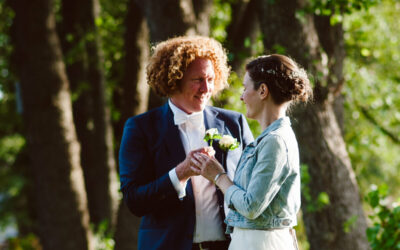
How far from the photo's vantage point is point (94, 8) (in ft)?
31.8

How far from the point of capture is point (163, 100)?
6305mm

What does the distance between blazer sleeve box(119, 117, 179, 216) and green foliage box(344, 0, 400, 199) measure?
5.07m

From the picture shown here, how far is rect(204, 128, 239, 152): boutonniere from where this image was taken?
277 centimetres

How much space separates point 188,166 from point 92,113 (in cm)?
709

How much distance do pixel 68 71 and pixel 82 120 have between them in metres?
0.98

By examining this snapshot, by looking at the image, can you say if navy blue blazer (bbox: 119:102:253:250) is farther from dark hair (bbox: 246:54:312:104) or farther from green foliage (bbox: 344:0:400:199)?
green foliage (bbox: 344:0:400:199)

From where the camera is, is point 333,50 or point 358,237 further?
point 333,50

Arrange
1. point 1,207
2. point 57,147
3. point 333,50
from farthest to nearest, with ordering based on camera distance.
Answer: point 1,207 → point 57,147 → point 333,50

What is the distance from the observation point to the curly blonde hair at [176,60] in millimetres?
3033

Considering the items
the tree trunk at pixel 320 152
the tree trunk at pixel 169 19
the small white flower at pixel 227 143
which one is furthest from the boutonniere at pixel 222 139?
the tree trunk at pixel 320 152

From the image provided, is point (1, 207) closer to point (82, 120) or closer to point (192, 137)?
point (82, 120)

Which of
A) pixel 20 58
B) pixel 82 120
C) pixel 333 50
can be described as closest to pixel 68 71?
pixel 82 120

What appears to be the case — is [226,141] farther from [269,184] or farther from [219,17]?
[219,17]

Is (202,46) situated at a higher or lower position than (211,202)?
higher
